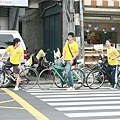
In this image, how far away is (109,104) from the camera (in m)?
9.73

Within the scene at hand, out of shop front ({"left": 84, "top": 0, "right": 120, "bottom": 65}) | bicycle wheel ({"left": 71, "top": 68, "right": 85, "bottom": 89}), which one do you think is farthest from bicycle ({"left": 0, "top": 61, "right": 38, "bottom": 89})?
shop front ({"left": 84, "top": 0, "right": 120, "bottom": 65})

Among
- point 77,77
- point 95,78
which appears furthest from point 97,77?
point 77,77

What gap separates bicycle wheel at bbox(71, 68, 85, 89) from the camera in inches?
494

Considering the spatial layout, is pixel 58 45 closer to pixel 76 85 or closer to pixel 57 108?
pixel 76 85

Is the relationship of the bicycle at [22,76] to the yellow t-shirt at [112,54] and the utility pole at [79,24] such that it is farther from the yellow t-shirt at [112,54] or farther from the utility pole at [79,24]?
the utility pole at [79,24]

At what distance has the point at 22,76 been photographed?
12609 mm

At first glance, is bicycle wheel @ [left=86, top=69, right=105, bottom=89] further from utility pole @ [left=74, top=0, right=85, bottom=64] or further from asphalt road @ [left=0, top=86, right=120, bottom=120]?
utility pole @ [left=74, top=0, right=85, bottom=64]

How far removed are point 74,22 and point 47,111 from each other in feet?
30.4

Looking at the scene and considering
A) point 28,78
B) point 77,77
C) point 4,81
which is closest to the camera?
point 77,77

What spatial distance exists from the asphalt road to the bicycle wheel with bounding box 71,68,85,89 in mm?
304

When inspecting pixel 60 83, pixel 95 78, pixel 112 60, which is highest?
pixel 112 60

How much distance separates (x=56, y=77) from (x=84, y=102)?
108 inches

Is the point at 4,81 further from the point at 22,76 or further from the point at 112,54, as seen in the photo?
the point at 112,54

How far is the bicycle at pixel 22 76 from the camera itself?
12.5 m
